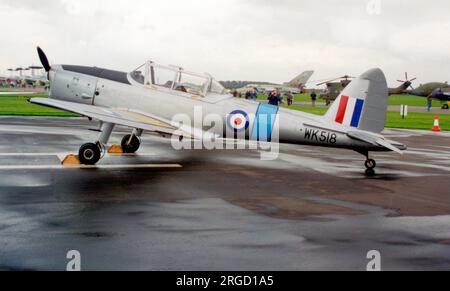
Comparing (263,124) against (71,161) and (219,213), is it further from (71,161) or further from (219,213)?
(219,213)

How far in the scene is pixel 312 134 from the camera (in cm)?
1366

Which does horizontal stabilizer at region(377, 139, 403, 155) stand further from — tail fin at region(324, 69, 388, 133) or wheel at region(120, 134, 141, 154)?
wheel at region(120, 134, 141, 154)

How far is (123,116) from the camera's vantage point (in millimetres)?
13617

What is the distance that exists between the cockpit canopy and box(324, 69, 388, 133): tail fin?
11.6 ft

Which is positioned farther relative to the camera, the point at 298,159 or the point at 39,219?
the point at 298,159

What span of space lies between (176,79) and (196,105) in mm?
906

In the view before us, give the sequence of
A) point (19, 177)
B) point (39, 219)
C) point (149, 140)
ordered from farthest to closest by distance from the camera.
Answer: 1. point (149, 140)
2. point (19, 177)
3. point (39, 219)

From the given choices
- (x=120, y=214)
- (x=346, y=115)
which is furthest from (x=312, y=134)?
(x=120, y=214)

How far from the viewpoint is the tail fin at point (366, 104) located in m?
13.7

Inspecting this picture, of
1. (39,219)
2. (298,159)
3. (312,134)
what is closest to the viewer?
(39,219)

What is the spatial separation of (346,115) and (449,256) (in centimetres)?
749

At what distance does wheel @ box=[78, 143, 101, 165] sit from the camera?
13.3 metres

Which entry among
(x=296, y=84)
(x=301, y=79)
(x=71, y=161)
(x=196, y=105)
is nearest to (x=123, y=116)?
(x=71, y=161)
